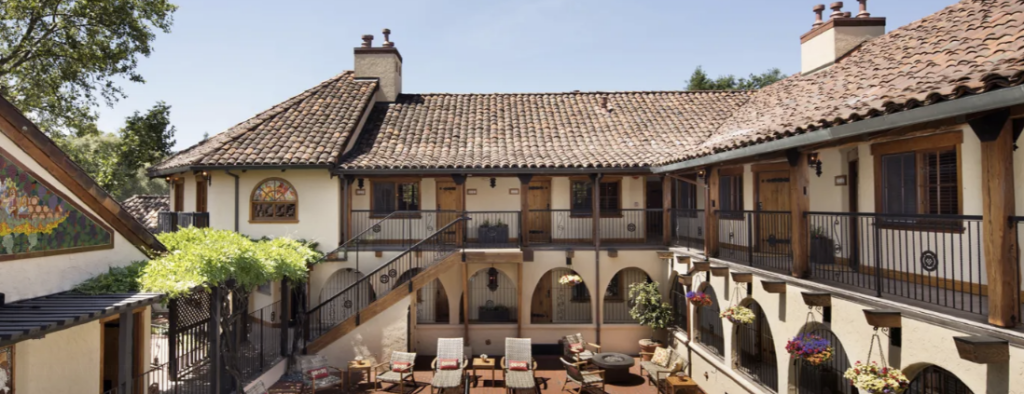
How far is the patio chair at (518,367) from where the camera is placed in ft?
37.7

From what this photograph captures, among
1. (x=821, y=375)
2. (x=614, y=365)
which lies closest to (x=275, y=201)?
(x=614, y=365)

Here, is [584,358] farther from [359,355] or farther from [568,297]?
[359,355]

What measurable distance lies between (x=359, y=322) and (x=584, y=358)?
19.0ft

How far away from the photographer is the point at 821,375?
9562mm

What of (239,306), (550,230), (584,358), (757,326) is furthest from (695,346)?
(239,306)

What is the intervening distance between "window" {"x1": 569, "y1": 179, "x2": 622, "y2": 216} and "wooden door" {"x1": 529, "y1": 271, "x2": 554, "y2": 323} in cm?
286

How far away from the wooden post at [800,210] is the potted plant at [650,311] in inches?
249

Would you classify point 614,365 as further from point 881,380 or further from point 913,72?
point 913,72

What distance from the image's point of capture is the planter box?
14875 millimetres

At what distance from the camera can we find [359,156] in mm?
14812

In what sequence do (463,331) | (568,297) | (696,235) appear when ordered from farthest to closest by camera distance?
(568,297)
(463,331)
(696,235)

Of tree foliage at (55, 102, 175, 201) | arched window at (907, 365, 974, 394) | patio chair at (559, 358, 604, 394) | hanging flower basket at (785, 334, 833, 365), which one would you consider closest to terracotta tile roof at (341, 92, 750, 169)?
patio chair at (559, 358, 604, 394)

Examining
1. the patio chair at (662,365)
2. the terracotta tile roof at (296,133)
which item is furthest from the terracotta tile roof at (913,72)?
the terracotta tile roof at (296,133)

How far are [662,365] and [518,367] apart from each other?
356 centimetres
